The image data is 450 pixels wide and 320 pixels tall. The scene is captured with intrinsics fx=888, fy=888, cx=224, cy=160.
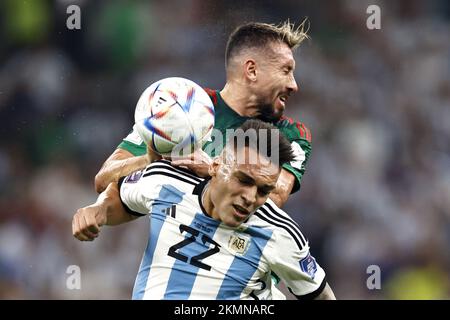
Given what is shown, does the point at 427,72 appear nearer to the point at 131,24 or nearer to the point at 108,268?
the point at 131,24

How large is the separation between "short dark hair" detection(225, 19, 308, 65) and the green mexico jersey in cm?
34

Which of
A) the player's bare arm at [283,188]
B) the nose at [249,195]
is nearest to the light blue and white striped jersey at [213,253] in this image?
the nose at [249,195]

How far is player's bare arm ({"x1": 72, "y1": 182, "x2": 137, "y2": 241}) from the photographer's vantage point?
4.18 metres

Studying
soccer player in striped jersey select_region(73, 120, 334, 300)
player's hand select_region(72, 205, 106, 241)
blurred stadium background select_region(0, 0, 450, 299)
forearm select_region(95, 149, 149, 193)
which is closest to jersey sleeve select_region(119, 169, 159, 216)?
soccer player in striped jersey select_region(73, 120, 334, 300)

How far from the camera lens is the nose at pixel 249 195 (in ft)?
13.1

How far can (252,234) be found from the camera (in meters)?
4.23

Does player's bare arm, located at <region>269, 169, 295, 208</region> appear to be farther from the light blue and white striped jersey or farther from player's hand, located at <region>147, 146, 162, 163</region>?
player's hand, located at <region>147, 146, 162, 163</region>

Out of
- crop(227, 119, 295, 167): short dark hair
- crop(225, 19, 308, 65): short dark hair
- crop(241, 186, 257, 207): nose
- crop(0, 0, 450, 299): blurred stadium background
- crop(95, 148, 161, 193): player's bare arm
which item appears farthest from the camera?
crop(0, 0, 450, 299): blurred stadium background

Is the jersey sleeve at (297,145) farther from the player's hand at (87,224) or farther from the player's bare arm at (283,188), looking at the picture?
the player's hand at (87,224)

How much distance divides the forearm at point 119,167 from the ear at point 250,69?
0.87 metres

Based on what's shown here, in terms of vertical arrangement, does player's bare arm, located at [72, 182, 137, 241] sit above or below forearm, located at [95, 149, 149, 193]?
below

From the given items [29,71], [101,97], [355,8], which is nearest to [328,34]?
[355,8]

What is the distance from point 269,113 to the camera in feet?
17.0

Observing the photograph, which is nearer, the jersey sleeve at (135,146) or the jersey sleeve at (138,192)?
the jersey sleeve at (138,192)
